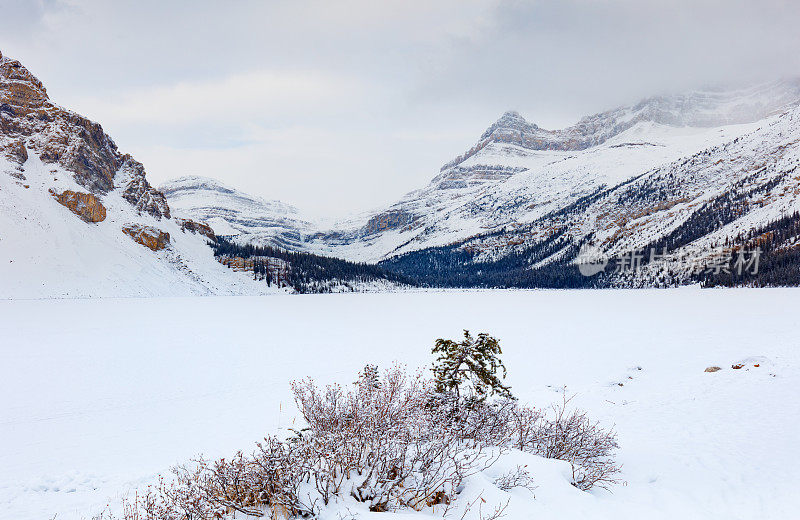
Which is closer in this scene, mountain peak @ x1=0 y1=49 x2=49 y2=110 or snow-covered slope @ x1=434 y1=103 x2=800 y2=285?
mountain peak @ x1=0 y1=49 x2=49 y2=110

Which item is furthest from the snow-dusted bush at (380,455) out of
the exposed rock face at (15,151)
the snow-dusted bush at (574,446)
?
the exposed rock face at (15,151)

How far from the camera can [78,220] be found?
95625 mm

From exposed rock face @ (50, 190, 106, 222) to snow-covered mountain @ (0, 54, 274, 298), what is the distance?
215 mm

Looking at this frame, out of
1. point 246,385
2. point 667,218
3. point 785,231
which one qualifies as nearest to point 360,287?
point 246,385

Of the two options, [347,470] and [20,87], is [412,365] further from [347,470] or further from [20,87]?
[20,87]

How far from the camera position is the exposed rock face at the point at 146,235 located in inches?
4212

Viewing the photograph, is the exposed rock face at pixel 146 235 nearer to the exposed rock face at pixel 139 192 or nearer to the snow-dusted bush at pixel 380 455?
the exposed rock face at pixel 139 192

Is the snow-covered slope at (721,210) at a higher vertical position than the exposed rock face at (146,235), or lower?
higher

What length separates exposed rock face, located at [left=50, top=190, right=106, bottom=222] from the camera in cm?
9725

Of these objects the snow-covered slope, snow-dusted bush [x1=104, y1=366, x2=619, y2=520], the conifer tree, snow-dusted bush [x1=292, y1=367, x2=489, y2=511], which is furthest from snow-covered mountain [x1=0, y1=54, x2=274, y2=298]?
the snow-covered slope

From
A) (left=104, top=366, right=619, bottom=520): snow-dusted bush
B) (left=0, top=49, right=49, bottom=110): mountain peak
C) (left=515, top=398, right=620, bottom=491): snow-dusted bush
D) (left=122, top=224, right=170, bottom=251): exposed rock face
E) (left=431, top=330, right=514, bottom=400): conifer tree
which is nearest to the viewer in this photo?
(left=104, top=366, right=619, bottom=520): snow-dusted bush

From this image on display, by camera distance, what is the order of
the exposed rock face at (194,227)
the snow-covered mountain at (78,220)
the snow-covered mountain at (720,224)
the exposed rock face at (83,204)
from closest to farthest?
the snow-covered mountain at (78,220)
the exposed rock face at (83,204)
the snow-covered mountain at (720,224)
the exposed rock face at (194,227)

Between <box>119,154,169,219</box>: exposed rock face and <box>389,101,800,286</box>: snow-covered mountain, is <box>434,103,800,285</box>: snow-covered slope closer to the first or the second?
<box>389,101,800,286</box>: snow-covered mountain

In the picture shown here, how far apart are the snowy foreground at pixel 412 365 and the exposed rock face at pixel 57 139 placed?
102 m
